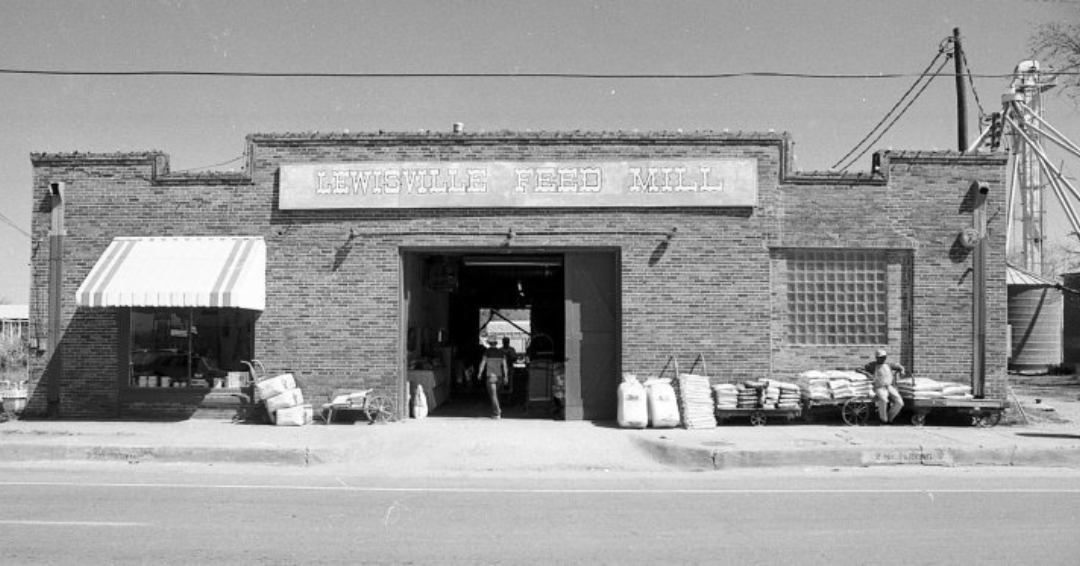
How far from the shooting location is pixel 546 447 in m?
13.7

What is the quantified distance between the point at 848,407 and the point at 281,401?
1018 centimetres

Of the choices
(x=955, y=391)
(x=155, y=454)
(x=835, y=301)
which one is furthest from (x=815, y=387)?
(x=155, y=454)

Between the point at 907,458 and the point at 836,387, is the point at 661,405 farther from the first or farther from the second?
the point at 907,458

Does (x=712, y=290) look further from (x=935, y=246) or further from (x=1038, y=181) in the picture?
(x=1038, y=181)

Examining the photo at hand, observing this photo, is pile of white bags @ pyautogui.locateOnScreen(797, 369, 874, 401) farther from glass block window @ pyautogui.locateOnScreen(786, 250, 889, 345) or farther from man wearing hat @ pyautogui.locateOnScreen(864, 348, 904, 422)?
glass block window @ pyautogui.locateOnScreen(786, 250, 889, 345)

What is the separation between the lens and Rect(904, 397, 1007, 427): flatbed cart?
605 inches

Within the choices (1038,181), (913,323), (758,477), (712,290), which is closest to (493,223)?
(712,290)

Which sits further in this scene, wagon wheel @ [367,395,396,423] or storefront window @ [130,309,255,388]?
storefront window @ [130,309,255,388]

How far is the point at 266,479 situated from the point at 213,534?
3.60 metres

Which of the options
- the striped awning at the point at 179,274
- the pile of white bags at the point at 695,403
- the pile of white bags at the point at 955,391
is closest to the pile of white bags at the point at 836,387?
the pile of white bags at the point at 955,391

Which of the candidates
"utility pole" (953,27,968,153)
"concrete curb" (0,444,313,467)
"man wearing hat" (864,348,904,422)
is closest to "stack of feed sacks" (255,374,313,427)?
"concrete curb" (0,444,313,467)

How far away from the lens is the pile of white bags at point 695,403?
15.2 metres

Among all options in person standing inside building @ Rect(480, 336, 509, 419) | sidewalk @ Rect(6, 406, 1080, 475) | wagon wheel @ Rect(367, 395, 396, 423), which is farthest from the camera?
person standing inside building @ Rect(480, 336, 509, 419)

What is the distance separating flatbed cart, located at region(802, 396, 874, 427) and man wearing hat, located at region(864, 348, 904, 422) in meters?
0.23
